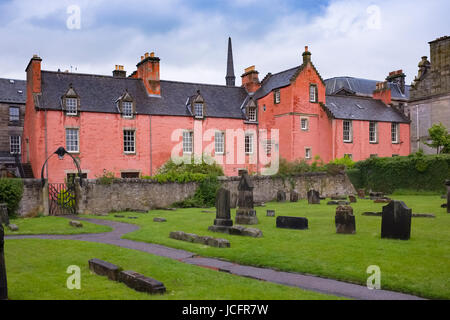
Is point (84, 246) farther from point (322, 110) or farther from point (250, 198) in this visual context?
point (322, 110)

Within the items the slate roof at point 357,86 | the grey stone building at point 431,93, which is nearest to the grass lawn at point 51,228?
the grey stone building at point 431,93

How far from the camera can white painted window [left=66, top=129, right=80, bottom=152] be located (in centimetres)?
3541

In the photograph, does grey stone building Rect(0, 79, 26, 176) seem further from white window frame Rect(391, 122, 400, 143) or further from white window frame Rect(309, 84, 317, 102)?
white window frame Rect(391, 122, 400, 143)

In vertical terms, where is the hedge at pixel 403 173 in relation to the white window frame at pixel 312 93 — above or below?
below

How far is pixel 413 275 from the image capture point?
368 inches

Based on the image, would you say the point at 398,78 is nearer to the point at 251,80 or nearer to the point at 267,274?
the point at 251,80

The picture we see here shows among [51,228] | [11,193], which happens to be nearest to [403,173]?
[51,228]

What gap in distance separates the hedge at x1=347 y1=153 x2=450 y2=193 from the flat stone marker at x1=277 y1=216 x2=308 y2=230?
21390 mm

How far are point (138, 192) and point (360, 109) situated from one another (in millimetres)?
28324

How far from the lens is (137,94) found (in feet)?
130

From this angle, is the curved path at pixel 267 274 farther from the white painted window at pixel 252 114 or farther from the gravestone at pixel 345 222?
the white painted window at pixel 252 114

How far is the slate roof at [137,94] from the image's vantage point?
119 feet

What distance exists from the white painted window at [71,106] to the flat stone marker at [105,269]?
27386 millimetres

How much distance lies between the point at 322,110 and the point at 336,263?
34.5 metres
